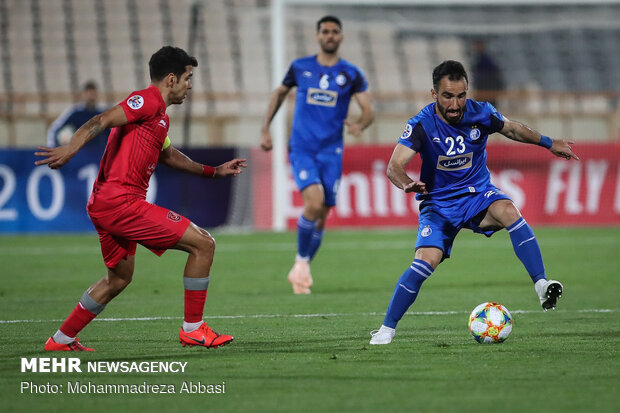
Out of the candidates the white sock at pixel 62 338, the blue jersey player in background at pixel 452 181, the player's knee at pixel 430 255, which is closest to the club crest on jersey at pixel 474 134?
the blue jersey player in background at pixel 452 181

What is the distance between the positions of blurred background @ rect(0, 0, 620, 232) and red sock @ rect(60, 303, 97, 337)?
388 inches

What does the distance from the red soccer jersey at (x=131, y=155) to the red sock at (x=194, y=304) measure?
691 millimetres

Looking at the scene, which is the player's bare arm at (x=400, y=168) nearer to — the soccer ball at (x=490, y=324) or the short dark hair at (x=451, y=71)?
the short dark hair at (x=451, y=71)

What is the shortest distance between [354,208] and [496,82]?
413 centimetres

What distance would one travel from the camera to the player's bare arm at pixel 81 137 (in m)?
5.47

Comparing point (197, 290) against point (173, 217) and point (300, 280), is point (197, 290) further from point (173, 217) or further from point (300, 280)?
point (300, 280)

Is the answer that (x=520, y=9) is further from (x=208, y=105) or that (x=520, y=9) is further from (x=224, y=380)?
(x=224, y=380)

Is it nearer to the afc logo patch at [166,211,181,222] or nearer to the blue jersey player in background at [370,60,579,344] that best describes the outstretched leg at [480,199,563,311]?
the blue jersey player in background at [370,60,579,344]

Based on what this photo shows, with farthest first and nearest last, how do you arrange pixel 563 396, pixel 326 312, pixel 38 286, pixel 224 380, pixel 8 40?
pixel 8 40 < pixel 38 286 < pixel 326 312 < pixel 224 380 < pixel 563 396

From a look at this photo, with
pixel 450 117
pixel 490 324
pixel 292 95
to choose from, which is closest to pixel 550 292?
pixel 490 324

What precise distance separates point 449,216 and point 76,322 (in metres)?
2.49

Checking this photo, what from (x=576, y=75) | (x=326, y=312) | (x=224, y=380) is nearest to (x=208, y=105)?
(x=576, y=75)

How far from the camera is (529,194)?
55.7 feet

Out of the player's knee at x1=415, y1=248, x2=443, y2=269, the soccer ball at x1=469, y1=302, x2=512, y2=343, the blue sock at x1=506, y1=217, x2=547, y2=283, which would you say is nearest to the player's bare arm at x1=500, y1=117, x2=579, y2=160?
the blue sock at x1=506, y1=217, x2=547, y2=283
